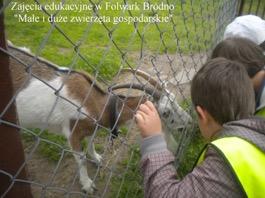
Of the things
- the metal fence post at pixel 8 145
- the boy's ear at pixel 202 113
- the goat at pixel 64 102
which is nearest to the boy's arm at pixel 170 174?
the boy's ear at pixel 202 113

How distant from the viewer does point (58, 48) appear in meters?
5.32

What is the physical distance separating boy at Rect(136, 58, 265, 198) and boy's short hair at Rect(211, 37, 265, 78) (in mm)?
570

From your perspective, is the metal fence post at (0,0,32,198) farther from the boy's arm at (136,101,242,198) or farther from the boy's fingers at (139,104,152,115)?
the boy's fingers at (139,104,152,115)

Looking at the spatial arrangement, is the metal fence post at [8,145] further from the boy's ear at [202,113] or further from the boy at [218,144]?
the boy's ear at [202,113]

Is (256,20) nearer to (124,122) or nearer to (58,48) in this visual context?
(124,122)

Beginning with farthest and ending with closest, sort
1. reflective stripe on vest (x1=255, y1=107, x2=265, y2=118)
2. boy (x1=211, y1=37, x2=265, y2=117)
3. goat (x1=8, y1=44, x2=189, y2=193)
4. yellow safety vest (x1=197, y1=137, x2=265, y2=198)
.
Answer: goat (x1=8, y1=44, x2=189, y2=193) → boy (x1=211, y1=37, x2=265, y2=117) → reflective stripe on vest (x1=255, y1=107, x2=265, y2=118) → yellow safety vest (x1=197, y1=137, x2=265, y2=198)

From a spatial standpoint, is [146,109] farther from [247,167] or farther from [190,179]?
[247,167]

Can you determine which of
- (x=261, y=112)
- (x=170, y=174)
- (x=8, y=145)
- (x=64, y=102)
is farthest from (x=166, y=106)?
(x=8, y=145)

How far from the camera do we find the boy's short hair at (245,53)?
234cm

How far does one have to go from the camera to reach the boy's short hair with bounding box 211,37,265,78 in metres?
2.34

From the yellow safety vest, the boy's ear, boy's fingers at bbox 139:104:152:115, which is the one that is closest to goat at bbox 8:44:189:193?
boy's fingers at bbox 139:104:152:115

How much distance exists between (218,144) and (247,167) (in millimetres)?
128

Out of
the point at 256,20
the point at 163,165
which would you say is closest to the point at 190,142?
the point at 256,20

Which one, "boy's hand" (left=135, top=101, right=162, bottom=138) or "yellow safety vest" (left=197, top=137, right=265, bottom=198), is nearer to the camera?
"yellow safety vest" (left=197, top=137, right=265, bottom=198)
